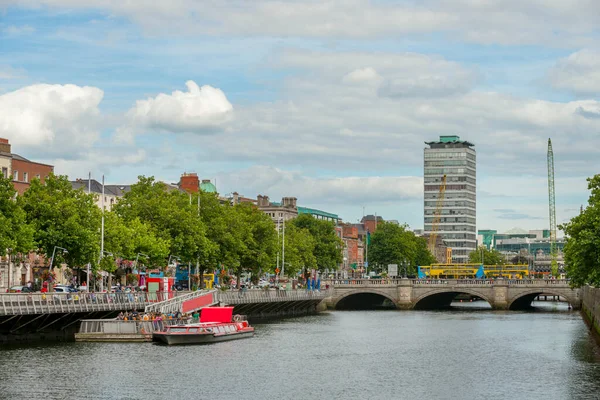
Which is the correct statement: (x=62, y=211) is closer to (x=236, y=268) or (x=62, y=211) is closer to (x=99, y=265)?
(x=99, y=265)

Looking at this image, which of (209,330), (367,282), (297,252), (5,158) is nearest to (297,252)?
(297,252)

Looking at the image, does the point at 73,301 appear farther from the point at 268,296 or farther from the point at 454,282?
the point at 454,282

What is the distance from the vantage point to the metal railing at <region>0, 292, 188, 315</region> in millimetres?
77062

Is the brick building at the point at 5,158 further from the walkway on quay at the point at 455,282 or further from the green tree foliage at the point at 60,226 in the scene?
the walkway on quay at the point at 455,282

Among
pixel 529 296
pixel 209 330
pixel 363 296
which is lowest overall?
pixel 209 330

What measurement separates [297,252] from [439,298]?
26.3 m

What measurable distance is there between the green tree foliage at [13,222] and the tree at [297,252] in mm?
91212

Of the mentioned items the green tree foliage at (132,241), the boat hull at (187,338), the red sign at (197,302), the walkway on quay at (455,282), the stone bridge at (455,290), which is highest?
the green tree foliage at (132,241)

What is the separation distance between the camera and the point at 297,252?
187 meters

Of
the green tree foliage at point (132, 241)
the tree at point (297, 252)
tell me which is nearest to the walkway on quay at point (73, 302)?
the green tree foliage at point (132, 241)

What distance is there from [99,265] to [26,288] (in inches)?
397

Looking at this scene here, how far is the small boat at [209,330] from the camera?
87375 millimetres

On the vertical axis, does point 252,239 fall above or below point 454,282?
above

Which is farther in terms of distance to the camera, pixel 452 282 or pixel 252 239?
pixel 452 282
